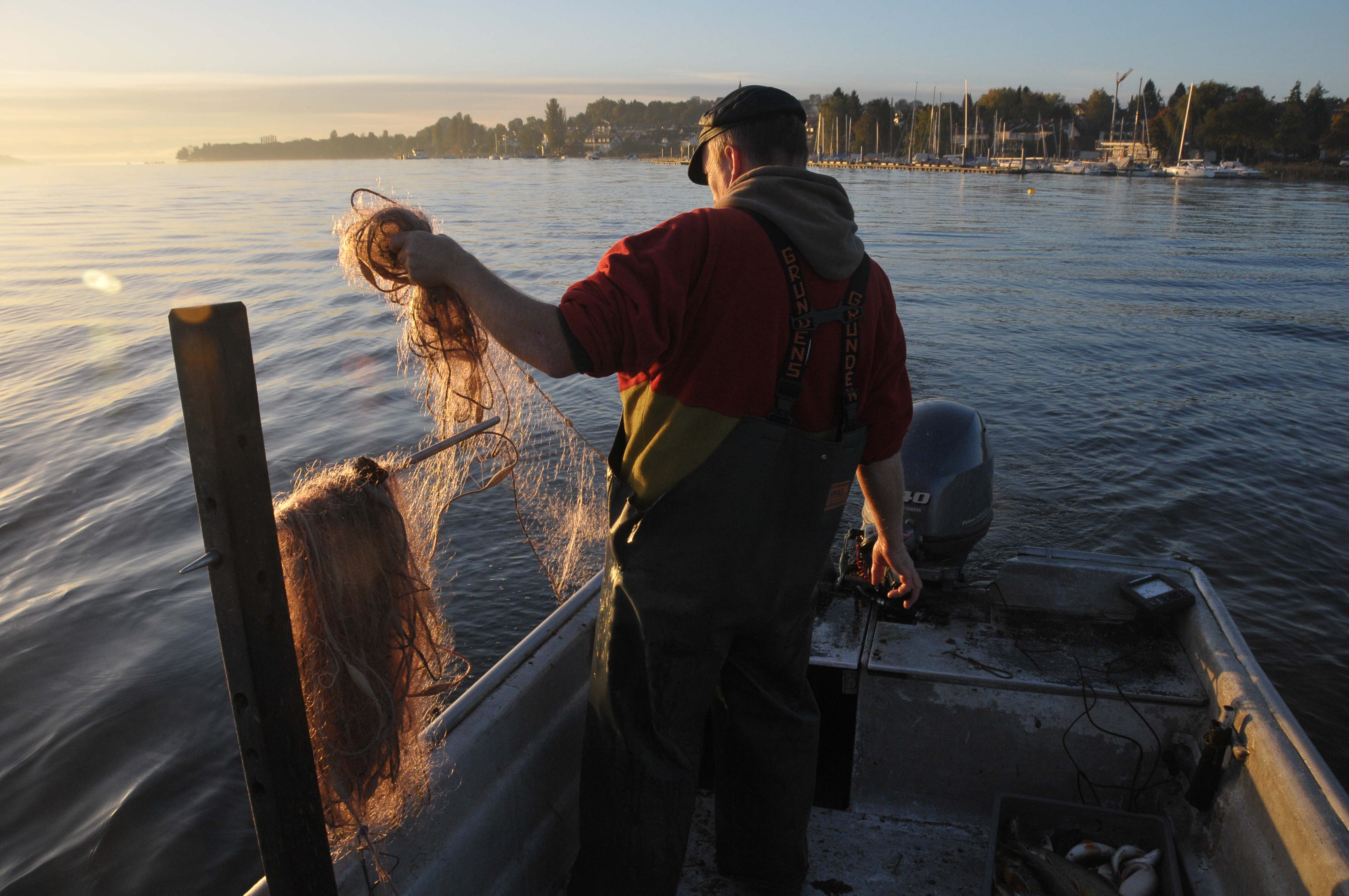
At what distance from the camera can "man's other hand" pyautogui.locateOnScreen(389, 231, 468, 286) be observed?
1.84 metres

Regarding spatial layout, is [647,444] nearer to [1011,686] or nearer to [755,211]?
[755,211]

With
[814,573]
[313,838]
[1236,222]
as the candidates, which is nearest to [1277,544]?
[814,573]

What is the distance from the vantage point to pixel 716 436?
6.90 ft

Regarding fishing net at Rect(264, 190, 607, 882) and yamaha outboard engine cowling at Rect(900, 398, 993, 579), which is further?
yamaha outboard engine cowling at Rect(900, 398, 993, 579)

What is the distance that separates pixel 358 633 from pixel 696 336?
1.15 meters

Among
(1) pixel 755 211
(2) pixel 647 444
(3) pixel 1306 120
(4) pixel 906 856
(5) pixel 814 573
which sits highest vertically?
(3) pixel 1306 120

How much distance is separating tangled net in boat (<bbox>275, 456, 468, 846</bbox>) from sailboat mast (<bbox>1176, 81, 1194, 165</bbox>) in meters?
118

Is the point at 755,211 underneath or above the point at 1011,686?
above

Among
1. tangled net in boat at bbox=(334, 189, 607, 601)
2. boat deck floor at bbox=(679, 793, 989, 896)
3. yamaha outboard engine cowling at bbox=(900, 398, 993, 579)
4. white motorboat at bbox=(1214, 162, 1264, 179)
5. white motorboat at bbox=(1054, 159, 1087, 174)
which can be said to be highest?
white motorboat at bbox=(1054, 159, 1087, 174)

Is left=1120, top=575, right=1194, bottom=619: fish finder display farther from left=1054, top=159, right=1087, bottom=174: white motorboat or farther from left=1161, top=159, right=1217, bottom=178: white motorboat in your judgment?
left=1054, top=159, right=1087, bottom=174: white motorboat

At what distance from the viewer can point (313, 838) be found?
201 cm

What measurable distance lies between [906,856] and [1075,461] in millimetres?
8161

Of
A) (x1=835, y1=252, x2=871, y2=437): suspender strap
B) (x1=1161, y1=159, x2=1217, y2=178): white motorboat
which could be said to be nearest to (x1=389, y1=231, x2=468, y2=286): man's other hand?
(x1=835, y1=252, x2=871, y2=437): suspender strap

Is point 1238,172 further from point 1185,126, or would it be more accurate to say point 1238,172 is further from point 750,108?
point 750,108
